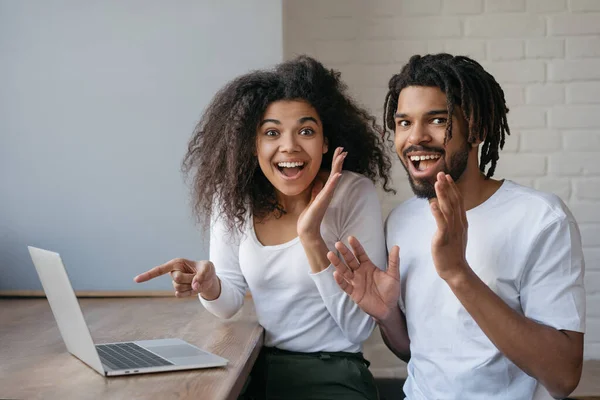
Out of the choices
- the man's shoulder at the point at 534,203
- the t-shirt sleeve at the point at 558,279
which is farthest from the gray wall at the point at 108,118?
the t-shirt sleeve at the point at 558,279

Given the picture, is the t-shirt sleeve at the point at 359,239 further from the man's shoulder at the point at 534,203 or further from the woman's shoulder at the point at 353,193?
the man's shoulder at the point at 534,203

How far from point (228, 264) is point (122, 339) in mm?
394

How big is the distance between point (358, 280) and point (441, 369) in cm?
26

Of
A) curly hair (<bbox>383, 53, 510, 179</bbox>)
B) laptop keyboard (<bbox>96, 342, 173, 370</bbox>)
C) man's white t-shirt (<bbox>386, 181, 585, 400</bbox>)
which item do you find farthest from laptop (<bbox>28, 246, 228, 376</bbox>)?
curly hair (<bbox>383, 53, 510, 179</bbox>)

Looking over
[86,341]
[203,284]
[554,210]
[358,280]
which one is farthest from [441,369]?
[86,341]

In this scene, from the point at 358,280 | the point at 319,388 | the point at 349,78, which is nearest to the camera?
the point at 358,280

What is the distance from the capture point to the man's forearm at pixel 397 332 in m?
1.77

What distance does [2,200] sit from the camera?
247cm

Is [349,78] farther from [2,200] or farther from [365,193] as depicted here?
[2,200]

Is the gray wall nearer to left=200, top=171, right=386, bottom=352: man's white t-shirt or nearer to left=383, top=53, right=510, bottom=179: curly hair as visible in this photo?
left=200, top=171, right=386, bottom=352: man's white t-shirt

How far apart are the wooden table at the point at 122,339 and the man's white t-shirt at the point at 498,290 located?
0.39 m

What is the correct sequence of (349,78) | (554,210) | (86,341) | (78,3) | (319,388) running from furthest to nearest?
(349,78) → (78,3) → (319,388) → (554,210) → (86,341)

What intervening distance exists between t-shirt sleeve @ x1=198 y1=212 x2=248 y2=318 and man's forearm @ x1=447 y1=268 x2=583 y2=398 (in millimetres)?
702

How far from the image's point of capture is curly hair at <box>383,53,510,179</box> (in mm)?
1635
